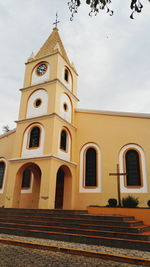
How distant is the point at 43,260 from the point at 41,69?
47.3ft

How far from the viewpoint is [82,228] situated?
7188mm

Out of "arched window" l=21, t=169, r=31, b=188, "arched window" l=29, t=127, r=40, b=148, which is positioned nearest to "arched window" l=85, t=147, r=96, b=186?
"arched window" l=29, t=127, r=40, b=148

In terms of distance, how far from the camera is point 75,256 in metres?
4.79

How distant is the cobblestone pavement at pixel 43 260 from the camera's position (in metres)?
4.10

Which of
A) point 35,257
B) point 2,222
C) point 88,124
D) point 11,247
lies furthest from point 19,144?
point 35,257

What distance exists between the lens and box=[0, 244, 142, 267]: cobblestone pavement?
4102mm

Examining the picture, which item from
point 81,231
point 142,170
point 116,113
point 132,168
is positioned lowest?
point 81,231

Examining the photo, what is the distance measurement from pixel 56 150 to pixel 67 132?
7.04 feet

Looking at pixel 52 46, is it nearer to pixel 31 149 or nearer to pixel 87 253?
pixel 31 149

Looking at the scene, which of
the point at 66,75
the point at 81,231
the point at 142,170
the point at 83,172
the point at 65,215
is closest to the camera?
the point at 81,231

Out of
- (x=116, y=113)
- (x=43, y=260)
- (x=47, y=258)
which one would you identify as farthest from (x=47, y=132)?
(x=43, y=260)

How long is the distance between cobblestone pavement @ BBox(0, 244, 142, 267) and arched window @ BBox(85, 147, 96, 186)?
883 cm

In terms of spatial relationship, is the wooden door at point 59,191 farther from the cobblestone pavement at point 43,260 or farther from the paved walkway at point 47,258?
the cobblestone pavement at point 43,260

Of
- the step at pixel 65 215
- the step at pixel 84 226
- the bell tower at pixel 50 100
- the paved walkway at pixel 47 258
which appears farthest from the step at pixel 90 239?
the bell tower at pixel 50 100
